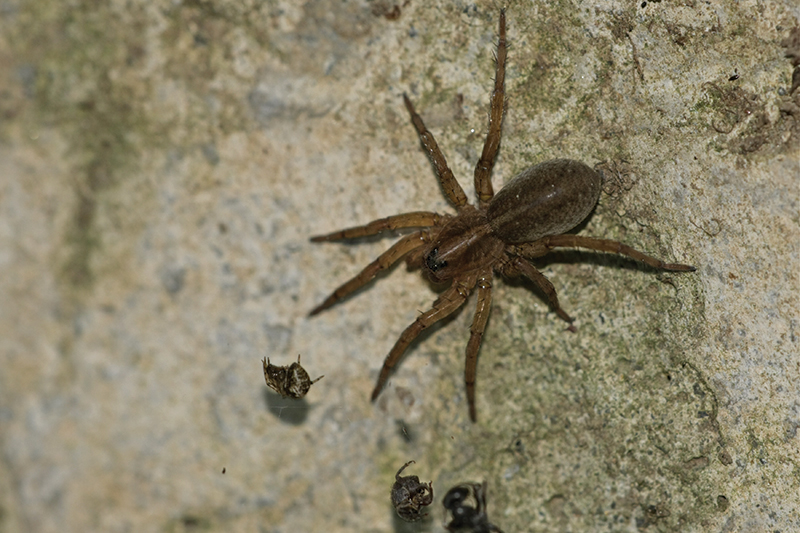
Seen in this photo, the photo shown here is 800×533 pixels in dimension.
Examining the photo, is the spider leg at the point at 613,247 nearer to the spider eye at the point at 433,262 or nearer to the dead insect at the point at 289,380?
the spider eye at the point at 433,262

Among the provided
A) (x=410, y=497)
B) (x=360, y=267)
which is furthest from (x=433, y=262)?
(x=410, y=497)

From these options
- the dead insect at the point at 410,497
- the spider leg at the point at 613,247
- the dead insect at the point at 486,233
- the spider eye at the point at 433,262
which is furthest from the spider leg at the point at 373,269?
the dead insect at the point at 410,497

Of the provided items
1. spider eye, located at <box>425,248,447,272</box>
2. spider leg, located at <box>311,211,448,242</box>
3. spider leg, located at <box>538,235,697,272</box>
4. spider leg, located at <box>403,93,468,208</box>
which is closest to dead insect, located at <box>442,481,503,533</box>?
spider eye, located at <box>425,248,447,272</box>

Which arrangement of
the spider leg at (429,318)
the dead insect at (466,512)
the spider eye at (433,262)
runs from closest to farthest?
1. the dead insect at (466,512)
2. the spider leg at (429,318)
3. the spider eye at (433,262)

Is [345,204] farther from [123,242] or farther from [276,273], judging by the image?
[123,242]

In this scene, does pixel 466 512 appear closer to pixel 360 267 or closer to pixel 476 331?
pixel 476 331

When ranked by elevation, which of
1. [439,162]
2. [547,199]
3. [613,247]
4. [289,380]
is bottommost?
[289,380]
